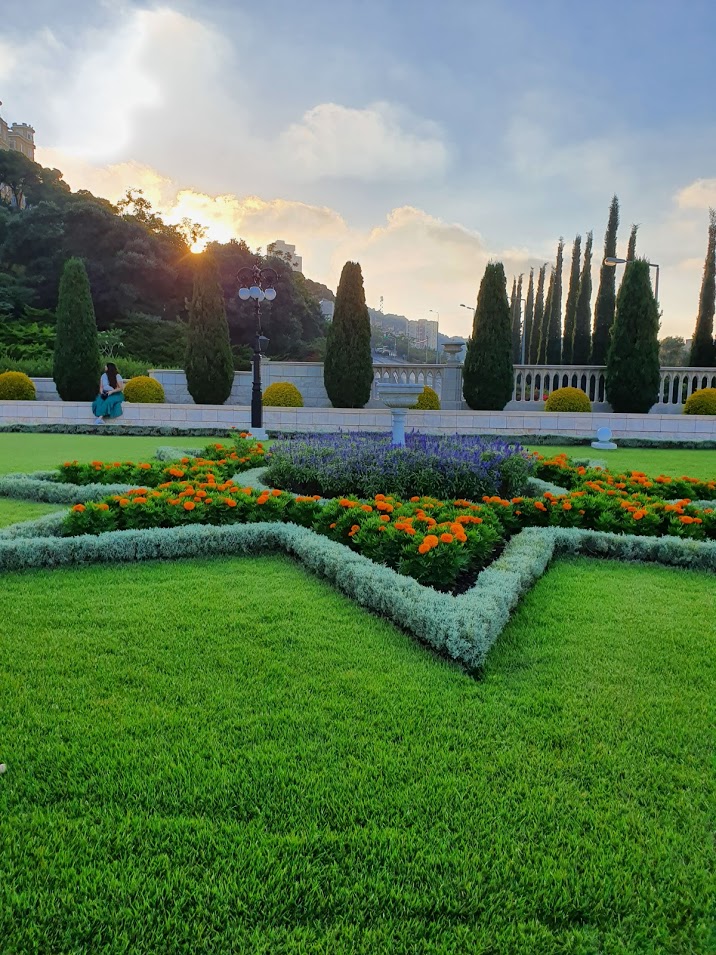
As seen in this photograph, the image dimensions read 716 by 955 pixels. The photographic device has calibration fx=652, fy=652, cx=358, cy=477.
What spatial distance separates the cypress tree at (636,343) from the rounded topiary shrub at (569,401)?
4.09 ft

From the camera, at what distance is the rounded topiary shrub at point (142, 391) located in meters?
17.6

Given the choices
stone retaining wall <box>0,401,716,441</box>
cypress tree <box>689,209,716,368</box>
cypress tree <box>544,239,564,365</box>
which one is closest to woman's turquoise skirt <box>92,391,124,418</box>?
stone retaining wall <box>0,401,716,441</box>

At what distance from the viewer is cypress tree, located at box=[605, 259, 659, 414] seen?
17172mm

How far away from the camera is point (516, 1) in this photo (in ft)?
24.3

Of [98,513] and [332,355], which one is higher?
[332,355]

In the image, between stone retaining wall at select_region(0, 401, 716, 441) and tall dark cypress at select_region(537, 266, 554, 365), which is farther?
tall dark cypress at select_region(537, 266, 554, 365)

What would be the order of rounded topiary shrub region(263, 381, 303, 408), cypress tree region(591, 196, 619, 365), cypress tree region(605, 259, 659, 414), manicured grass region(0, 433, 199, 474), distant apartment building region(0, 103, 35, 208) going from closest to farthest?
manicured grass region(0, 433, 199, 474) < cypress tree region(605, 259, 659, 414) < rounded topiary shrub region(263, 381, 303, 408) < cypress tree region(591, 196, 619, 365) < distant apartment building region(0, 103, 35, 208)

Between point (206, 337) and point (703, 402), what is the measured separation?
1310 centimetres

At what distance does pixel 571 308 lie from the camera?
3089 centimetres

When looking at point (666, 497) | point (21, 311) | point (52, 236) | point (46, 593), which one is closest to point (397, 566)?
point (46, 593)

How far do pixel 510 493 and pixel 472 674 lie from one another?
4.06 m

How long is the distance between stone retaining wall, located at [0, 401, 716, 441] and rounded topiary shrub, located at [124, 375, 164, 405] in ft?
4.85

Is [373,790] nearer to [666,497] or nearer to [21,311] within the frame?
[666,497]

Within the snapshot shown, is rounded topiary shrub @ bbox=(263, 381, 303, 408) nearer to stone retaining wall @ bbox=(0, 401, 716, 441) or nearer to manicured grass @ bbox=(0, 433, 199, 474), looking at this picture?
stone retaining wall @ bbox=(0, 401, 716, 441)
